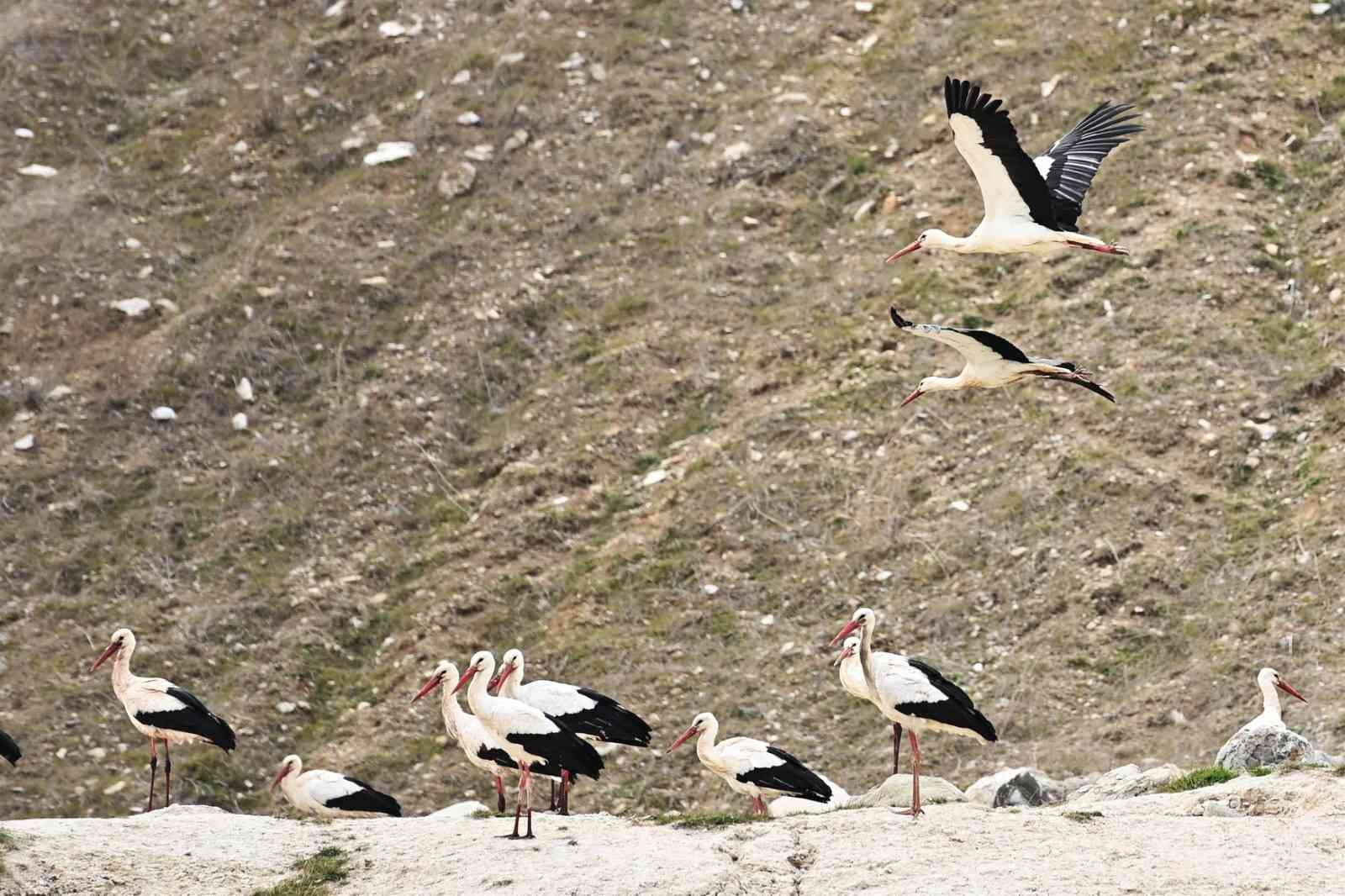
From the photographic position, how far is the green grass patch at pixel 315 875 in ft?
40.4

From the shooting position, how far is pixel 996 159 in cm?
1438

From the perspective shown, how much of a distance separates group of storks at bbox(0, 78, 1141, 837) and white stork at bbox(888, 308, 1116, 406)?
2 cm

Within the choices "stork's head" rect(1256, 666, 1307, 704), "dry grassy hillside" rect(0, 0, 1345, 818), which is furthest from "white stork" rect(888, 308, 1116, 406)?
"dry grassy hillside" rect(0, 0, 1345, 818)

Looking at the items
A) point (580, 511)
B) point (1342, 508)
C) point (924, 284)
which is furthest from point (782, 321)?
point (1342, 508)

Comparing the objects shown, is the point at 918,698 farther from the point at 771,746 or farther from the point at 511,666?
the point at 511,666

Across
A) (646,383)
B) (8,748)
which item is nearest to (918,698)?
(8,748)

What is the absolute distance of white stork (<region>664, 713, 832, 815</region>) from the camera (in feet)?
46.2

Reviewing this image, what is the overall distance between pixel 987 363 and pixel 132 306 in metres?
13.1

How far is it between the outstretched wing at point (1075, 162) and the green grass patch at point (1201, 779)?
4.42 metres

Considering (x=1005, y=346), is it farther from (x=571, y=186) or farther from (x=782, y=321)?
(x=571, y=186)

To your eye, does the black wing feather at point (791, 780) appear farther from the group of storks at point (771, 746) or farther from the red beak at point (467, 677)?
the red beak at point (467, 677)

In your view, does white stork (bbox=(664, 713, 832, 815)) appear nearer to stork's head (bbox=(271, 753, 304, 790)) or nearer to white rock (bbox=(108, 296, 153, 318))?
stork's head (bbox=(271, 753, 304, 790))

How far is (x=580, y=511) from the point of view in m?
21.2

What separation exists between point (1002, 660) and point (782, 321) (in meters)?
6.12
